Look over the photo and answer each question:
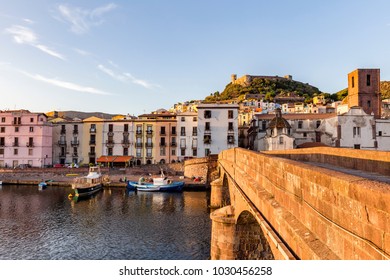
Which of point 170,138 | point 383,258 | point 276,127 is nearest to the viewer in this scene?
point 383,258

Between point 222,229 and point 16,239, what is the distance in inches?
777

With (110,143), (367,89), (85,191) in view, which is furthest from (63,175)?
(367,89)

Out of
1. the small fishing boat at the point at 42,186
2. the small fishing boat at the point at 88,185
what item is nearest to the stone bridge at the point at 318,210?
the small fishing boat at the point at 88,185

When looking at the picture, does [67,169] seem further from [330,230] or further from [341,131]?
[330,230]

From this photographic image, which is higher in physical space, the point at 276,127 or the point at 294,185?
the point at 276,127

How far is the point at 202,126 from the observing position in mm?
62500

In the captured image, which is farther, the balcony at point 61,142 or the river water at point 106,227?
the balcony at point 61,142

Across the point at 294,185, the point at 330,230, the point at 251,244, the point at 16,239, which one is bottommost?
the point at 16,239

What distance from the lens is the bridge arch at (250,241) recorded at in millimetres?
16109

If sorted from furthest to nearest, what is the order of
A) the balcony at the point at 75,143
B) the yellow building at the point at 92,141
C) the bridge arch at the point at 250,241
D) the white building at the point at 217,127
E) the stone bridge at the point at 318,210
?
the balcony at the point at 75,143
the yellow building at the point at 92,141
the white building at the point at 217,127
the bridge arch at the point at 250,241
the stone bridge at the point at 318,210

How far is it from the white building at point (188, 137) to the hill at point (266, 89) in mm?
107437

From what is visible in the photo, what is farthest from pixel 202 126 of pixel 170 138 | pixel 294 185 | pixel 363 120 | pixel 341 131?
pixel 294 185

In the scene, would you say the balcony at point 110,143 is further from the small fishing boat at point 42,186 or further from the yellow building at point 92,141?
the small fishing boat at point 42,186

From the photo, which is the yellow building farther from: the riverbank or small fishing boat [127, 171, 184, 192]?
small fishing boat [127, 171, 184, 192]
